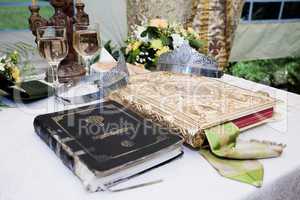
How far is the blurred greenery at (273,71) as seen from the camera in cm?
182

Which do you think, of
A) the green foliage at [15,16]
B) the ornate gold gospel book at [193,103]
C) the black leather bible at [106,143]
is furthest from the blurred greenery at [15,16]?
the black leather bible at [106,143]

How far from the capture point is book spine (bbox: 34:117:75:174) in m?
0.47

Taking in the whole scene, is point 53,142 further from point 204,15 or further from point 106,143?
point 204,15

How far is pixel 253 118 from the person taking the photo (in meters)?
0.62

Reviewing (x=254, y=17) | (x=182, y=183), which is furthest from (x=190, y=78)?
(x=254, y=17)

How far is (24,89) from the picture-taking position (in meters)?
0.78

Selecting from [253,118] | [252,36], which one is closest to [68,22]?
[253,118]

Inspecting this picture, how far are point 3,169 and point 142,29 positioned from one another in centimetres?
69

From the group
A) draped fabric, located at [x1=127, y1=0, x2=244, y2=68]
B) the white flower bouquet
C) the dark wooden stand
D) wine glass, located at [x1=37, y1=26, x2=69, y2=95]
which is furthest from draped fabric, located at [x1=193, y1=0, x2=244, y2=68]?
wine glass, located at [x1=37, y1=26, x2=69, y2=95]

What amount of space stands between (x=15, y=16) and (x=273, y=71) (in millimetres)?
1523

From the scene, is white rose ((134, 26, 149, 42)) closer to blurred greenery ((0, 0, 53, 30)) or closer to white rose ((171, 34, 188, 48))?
white rose ((171, 34, 188, 48))

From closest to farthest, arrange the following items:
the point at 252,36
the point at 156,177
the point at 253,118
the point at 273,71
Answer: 1. the point at 156,177
2. the point at 253,118
3. the point at 252,36
4. the point at 273,71

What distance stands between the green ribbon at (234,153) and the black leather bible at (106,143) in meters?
0.06

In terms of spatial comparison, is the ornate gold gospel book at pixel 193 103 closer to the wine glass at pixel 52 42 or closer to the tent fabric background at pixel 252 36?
the wine glass at pixel 52 42
